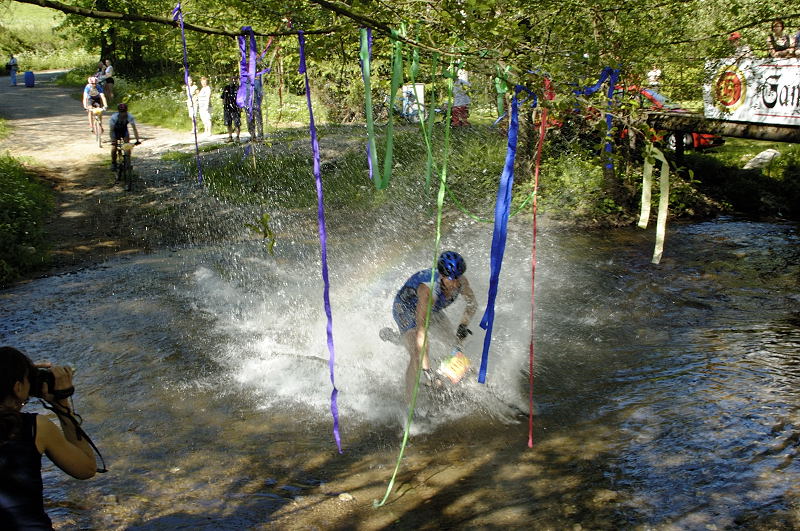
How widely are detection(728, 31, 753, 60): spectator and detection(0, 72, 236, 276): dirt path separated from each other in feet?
33.0

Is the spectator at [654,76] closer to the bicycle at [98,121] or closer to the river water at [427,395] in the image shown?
the river water at [427,395]

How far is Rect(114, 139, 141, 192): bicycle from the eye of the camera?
48.7 feet

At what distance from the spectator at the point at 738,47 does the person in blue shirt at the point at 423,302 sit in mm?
6650

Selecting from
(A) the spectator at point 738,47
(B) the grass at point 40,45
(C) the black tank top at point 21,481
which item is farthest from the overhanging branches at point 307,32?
(B) the grass at point 40,45

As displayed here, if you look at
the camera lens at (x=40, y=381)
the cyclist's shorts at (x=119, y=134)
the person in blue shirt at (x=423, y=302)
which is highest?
the cyclist's shorts at (x=119, y=134)

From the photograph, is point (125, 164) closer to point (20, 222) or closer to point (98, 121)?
point (20, 222)

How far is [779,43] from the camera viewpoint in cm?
1016

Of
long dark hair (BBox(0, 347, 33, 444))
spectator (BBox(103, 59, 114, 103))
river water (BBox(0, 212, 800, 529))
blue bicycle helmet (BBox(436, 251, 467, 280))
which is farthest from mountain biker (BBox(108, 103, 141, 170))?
long dark hair (BBox(0, 347, 33, 444))

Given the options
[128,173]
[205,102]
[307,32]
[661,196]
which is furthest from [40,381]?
[205,102]

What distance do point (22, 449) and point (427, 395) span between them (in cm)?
417

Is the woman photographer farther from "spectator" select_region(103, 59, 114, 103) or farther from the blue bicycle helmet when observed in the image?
"spectator" select_region(103, 59, 114, 103)

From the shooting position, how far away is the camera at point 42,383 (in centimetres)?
294

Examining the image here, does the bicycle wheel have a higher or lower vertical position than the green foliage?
higher

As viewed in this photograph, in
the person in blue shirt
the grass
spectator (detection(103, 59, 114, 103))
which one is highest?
the grass
